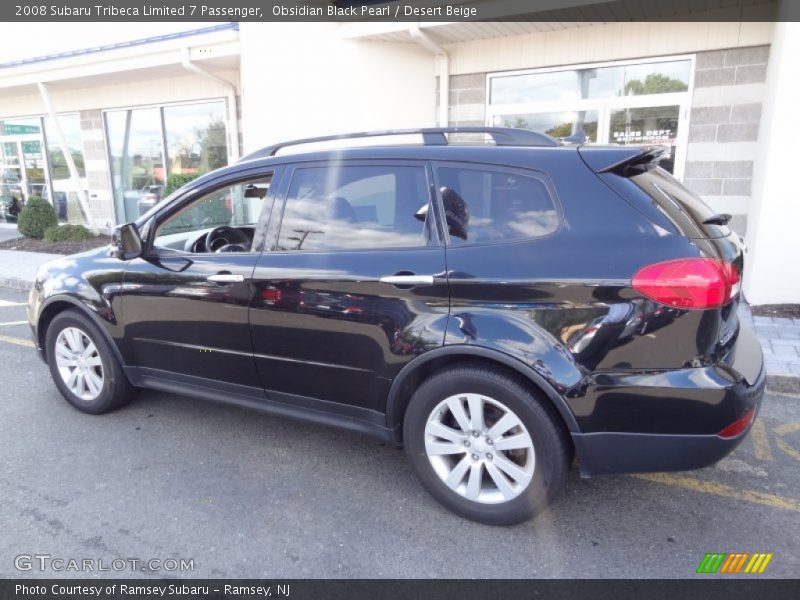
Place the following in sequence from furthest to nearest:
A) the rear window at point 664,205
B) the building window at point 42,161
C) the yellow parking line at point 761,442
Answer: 1. the building window at point 42,161
2. the yellow parking line at point 761,442
3. the rear window at point 664,205

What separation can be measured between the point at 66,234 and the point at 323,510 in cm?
1097

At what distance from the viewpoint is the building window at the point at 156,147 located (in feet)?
36.2

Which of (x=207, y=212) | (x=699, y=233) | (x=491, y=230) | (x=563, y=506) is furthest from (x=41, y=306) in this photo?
(x=699, y=233)

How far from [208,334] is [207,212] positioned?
1132mm

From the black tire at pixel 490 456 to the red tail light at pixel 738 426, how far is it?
628mm

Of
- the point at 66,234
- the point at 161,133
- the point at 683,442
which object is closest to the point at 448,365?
the point at 683,442

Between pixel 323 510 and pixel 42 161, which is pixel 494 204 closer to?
pixel 323 510

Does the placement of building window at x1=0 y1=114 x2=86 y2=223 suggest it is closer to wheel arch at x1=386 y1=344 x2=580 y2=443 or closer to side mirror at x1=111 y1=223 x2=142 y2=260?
side mirror at x1=111 y1=223 x2=142 y2=260

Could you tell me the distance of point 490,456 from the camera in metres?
2.69

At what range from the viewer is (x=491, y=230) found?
2.67m

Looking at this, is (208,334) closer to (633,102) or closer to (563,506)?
(563,506)

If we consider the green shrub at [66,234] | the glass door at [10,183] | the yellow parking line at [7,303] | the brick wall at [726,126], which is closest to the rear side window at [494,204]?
the brick wall at [726,126]

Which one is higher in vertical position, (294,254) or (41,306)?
(294,254)

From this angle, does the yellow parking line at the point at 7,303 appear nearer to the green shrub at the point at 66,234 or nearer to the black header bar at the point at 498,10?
the green shrub at the point at 66,234
